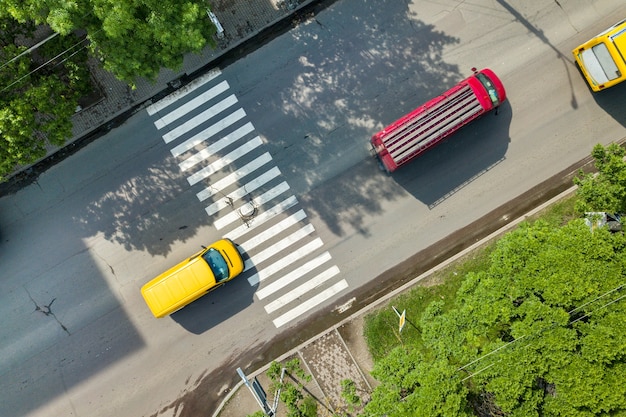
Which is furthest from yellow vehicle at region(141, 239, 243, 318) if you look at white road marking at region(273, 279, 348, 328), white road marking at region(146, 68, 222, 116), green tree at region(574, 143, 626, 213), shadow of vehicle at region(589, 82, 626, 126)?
shadow of vehicle at region(589, 82, 626, 126)

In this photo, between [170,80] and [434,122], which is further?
[170,80]

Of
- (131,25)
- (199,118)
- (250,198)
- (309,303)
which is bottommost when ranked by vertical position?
(309,303)

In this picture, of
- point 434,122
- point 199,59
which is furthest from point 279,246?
point 199,59

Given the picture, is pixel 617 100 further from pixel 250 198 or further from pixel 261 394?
pixel 261 394

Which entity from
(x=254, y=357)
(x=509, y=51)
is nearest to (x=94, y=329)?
(x=254, y=357)

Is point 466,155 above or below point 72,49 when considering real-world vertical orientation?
below

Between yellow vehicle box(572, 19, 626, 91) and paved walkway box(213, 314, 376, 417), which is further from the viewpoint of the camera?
paved walkway box(213, 314, 376, 417)

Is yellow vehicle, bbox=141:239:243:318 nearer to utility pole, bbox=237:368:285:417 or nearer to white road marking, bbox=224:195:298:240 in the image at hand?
white road marking, bbox=224:195:298:240
